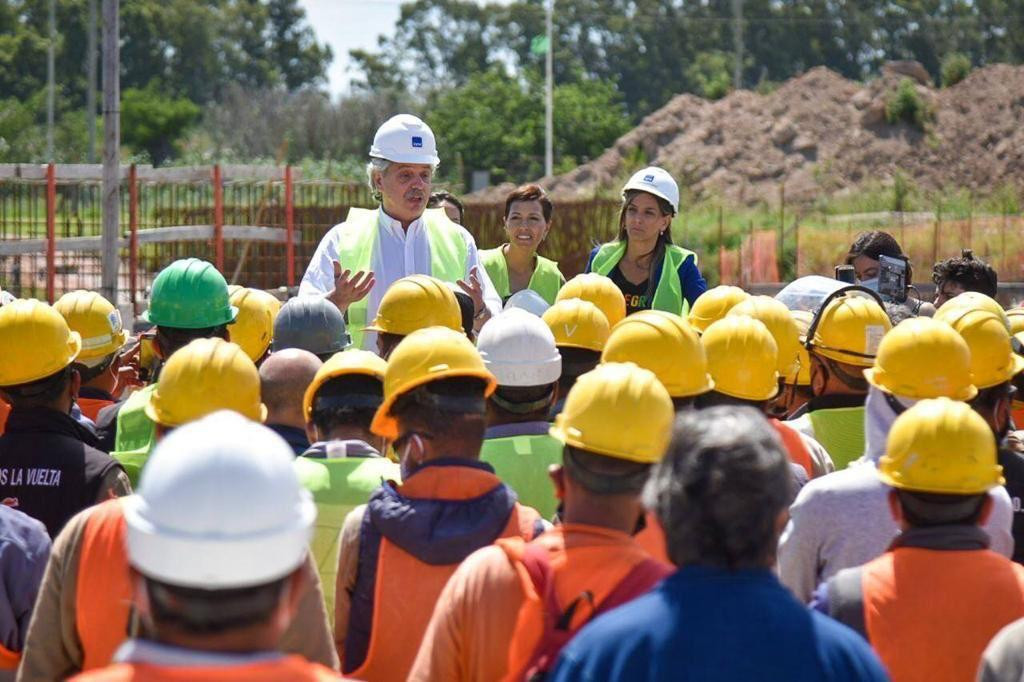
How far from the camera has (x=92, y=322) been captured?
646 centimetres

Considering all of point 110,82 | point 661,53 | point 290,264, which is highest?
point 661,53

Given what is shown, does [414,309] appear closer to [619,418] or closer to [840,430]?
[840,430]

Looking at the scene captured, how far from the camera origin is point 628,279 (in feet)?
27.8

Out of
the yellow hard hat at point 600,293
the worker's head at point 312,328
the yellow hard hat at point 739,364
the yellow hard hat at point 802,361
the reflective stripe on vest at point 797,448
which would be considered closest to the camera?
the reflective stripe on vest at point 797,448

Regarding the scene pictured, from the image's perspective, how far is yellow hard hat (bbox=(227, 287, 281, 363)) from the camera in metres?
6.74

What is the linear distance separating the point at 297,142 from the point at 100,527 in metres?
70.6

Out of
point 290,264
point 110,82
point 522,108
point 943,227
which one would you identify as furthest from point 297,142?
point 110,82

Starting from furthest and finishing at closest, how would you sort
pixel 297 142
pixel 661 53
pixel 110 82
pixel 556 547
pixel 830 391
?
pixel 661 53 → pixel 297 142 → pixel 110 82 → pixel 830 391 → pixel 556 547

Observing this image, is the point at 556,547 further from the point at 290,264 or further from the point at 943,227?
the point at 943,227

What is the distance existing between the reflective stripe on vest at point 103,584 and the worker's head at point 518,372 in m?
1.64

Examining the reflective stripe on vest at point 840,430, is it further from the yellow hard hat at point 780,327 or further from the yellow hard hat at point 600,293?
the yellow hard hat at point 600,293

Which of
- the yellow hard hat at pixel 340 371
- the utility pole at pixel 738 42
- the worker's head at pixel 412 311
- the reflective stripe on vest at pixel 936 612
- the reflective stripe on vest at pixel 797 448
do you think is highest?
the utility pole at pixel 738 42

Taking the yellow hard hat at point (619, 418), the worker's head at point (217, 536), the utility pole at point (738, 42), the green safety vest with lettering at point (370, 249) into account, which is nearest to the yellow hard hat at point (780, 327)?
the green safety vest with lettering at point (370, 249)

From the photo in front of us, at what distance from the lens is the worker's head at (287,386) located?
4941 millimetres
